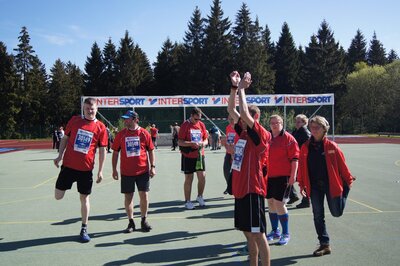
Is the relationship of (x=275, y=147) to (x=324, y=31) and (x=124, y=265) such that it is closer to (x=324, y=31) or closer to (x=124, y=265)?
(x=124, y=265)

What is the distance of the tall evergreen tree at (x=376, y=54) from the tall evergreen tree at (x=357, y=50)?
2109mm

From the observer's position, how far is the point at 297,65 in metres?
70.8

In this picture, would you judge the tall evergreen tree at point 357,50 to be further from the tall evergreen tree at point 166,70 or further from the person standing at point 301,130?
the person standing at point 301,130

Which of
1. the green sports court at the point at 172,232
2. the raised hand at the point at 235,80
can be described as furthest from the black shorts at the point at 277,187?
the raised hand at the point at 235,80

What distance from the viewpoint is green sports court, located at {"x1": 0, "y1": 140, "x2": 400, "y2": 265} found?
5.13 metres

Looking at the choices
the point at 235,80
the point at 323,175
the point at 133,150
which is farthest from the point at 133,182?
the point at 235,80

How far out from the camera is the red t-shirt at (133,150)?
259 inches

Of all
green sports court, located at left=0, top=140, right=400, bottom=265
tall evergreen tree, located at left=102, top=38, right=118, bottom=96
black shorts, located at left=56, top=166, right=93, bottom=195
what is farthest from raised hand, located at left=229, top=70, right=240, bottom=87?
tall evergreen tree, located at left=102, top=38, right=118, bottom=96

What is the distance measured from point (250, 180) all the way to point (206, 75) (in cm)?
5841

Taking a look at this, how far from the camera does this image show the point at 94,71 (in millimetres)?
64812

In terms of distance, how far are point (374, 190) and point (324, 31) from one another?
66.1m

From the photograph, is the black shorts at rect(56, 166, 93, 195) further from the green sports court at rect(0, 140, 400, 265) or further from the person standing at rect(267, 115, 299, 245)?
the person standing at rect(267, 115, 299, 245)

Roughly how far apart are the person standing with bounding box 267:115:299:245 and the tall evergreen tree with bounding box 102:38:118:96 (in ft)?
194

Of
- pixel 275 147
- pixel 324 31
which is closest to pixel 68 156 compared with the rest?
pixel 275 147
